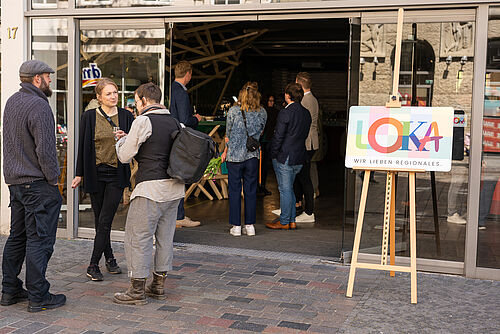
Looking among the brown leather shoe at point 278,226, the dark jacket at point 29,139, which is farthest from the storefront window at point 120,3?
the brown leather shoe at point 278,226

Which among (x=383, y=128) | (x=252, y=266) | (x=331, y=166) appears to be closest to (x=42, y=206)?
(x=252, y=266)

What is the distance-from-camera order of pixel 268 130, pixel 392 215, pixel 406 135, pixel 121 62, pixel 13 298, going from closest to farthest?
pixel 13 298 < pixel 406 135 < pixel 392 215 < pixel 121 62 < pixel 268 130

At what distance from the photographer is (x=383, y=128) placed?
4.95 meters

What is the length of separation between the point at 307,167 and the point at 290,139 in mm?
873

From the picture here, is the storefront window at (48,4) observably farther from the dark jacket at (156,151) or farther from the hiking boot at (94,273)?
the hiking boot at (94,273)

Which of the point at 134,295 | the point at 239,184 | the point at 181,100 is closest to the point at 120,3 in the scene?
the point at 181,100

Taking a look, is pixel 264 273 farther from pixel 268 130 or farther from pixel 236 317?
pixel 268 130

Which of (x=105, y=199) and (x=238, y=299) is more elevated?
(x=105, y=199)

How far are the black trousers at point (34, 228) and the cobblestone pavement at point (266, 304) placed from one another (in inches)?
8.6

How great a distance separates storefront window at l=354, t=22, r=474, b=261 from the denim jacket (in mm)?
1605

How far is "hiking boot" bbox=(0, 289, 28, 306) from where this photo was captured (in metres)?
4.62

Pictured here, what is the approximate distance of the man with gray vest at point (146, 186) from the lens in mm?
4469

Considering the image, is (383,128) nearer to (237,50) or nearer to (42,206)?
(42,206)

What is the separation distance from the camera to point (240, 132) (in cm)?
711
